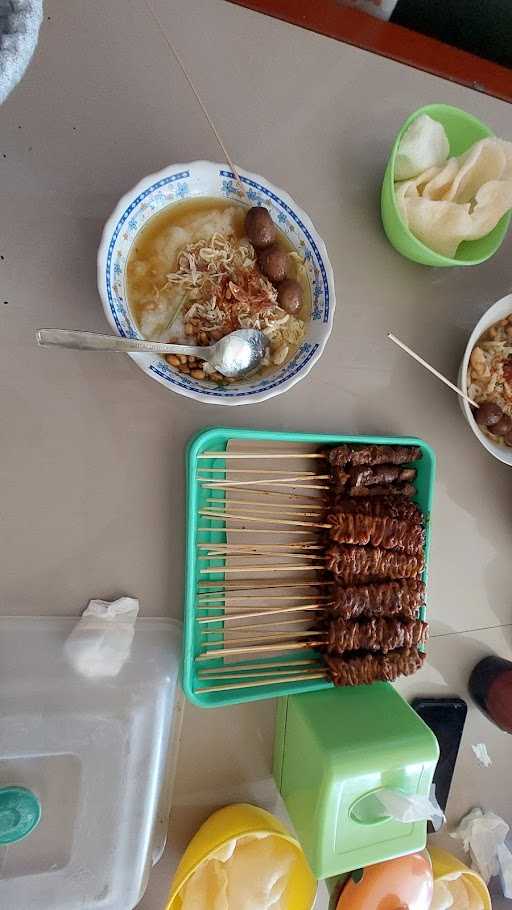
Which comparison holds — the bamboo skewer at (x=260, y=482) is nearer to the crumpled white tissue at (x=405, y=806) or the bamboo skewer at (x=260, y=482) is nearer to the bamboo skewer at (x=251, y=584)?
the bamboo skewer at (x=251, y=584)

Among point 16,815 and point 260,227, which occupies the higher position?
point 260,227

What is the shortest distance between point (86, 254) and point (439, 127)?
0.90m

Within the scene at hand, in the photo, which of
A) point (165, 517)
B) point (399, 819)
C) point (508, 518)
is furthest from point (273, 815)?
point (508, 518)

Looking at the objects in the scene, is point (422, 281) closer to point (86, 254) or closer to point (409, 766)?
point (86, 254)

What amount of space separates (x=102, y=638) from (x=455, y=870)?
3.86 ft

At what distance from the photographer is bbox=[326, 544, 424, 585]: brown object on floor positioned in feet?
4.68

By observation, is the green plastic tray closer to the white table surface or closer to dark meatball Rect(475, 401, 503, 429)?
the white table surface

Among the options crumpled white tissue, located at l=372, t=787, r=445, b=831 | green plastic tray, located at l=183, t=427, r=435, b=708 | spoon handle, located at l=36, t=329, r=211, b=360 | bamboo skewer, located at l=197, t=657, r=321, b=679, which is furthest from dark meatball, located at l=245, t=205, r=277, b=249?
crumpled white tissue, located at l=372, t=787, r=445, b=831

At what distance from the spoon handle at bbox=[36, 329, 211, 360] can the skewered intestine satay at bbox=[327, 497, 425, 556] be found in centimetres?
56

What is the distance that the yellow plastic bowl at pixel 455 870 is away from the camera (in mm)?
1606

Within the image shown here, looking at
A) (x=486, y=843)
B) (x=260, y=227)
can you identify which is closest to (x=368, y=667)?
(x=486, y=843)

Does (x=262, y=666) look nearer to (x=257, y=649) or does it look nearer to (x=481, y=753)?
(x=257, y=649)

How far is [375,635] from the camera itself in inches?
56.8

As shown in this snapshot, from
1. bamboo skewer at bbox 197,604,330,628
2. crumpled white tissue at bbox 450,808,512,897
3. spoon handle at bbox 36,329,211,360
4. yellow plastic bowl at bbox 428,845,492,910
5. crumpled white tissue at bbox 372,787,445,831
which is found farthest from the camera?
crumpled white tissue at bbox 450,808,512,897
